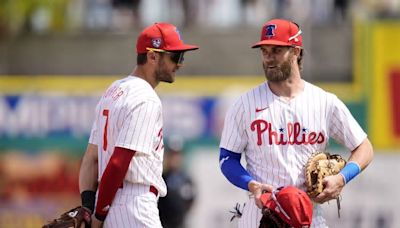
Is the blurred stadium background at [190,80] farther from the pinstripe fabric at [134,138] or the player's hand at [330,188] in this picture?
the pinstripe fabric at [134,138]

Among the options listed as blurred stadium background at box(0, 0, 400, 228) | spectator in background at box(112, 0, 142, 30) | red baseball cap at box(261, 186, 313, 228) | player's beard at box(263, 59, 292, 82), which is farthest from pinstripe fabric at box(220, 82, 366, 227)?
spectator in background at box(112, 0, 142, 30)

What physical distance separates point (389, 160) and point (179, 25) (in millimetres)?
3620

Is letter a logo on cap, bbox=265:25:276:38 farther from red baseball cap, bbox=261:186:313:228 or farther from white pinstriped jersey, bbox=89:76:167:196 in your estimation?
red baseball cap, bbox=261:186:313:228

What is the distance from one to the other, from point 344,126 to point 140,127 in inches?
49.3

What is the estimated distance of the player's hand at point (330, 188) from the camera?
6.49 meters

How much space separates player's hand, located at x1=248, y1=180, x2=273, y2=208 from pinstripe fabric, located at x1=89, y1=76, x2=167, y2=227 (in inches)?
21.2

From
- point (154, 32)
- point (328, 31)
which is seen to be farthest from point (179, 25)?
point (154, 32)

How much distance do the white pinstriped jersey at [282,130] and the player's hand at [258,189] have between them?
6.5 inches

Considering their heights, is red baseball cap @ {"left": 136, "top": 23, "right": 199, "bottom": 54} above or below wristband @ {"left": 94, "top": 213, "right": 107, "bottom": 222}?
above

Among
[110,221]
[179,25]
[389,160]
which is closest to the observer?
[110,221]

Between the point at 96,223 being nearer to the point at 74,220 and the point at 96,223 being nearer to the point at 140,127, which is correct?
the point at 74,220

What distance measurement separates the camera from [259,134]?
665 cm

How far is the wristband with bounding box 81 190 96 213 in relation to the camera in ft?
21.3

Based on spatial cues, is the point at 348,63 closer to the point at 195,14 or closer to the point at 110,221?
the point at 195,14
